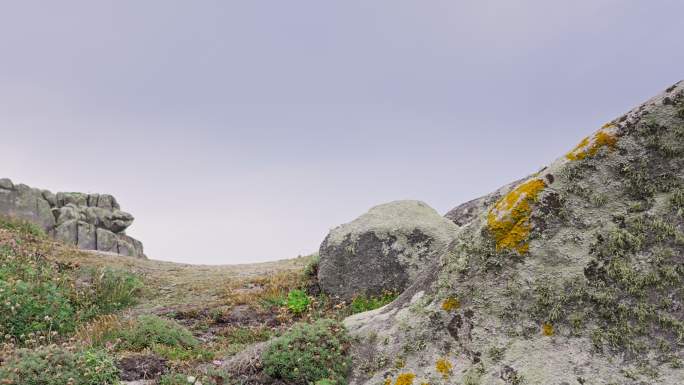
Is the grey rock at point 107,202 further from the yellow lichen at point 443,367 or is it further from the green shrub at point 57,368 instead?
the yellow lichen at point 443,367

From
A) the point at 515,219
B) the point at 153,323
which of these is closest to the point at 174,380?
the point at 153,323

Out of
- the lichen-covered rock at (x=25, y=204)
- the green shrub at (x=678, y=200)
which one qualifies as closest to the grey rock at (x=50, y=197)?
the lichen-covered rock at (x=25, y=204)

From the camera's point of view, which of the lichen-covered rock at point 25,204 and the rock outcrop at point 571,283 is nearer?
the rock outcrop at point 571,283

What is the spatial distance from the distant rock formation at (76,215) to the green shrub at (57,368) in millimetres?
36134

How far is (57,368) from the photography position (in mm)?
7117

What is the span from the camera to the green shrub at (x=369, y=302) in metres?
15.1

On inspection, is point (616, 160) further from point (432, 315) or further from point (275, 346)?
point (275, 346)

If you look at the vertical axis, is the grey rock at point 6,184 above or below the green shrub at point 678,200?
above

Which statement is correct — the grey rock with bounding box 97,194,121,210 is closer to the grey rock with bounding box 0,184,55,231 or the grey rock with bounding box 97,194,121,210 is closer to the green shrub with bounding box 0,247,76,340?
the grey rock with bounding box 0,184,55,231

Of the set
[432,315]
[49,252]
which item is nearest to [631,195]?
[432,315]

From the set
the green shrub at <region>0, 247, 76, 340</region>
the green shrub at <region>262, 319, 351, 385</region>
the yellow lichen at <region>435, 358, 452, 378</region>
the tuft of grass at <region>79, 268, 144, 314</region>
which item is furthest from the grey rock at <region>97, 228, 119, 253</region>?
the yellow lichen at <region>435, 358, 452, 378</region>

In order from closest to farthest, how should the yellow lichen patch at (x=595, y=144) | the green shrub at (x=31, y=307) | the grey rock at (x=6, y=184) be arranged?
the yellow lichen patch at (x=595, y=144) → the green shrub at (x=31, y=307) → the grey rock at (x=6, y=184)

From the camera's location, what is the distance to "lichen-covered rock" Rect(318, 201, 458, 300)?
16062mm

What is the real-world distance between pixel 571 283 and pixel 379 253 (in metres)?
10.2
